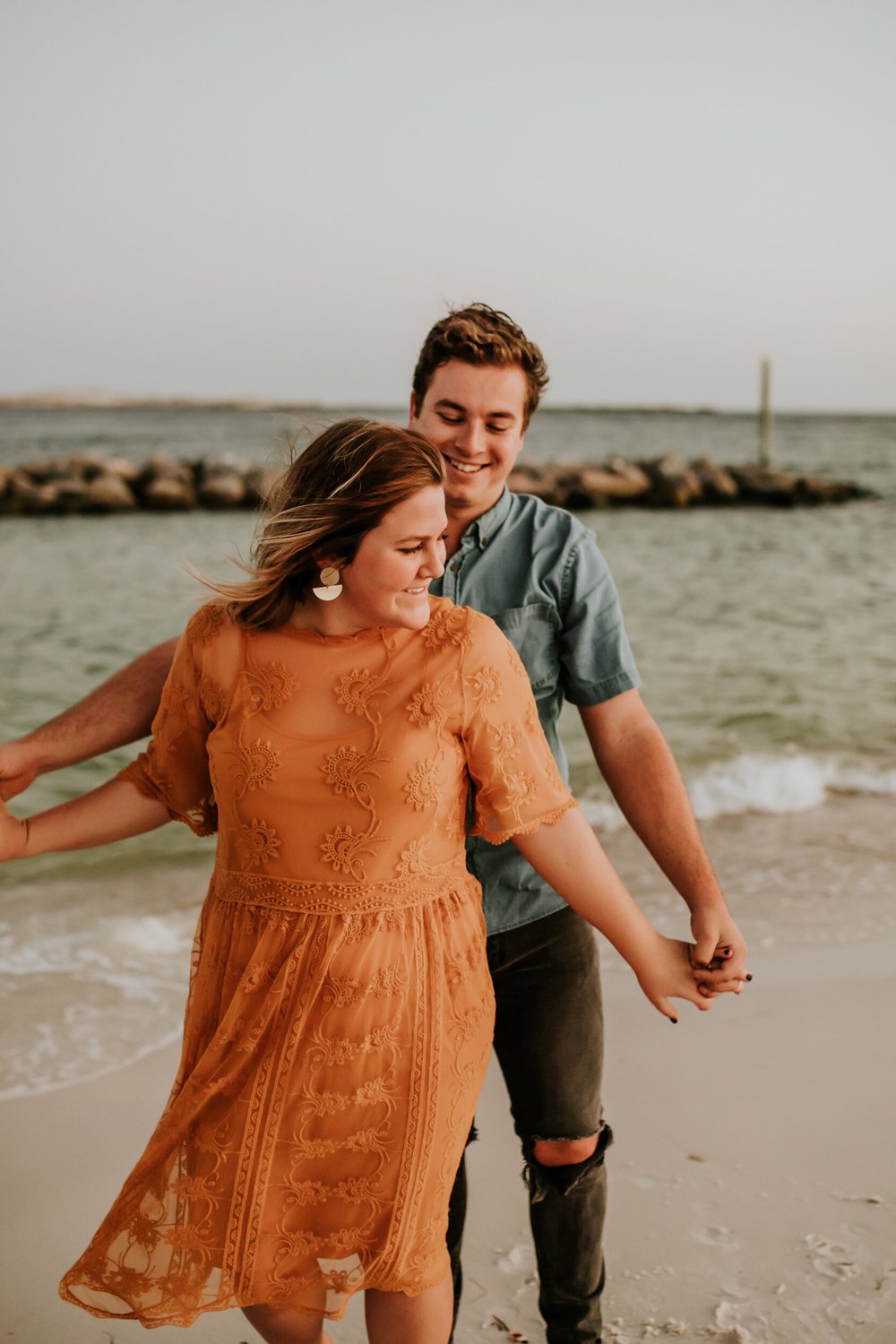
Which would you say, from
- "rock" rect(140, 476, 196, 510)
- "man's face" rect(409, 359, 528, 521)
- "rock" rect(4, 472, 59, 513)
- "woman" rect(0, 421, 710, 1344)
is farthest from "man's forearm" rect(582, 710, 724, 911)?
"rock" rect(140, 476, 196, 510)

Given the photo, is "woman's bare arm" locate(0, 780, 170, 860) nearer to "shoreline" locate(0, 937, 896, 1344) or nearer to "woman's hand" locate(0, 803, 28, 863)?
"woman's hand" locate(0, 803, 28, 863)

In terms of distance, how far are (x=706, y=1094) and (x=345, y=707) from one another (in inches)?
98.0

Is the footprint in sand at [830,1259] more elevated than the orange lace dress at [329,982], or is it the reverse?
the orange lace dress at [329,982]

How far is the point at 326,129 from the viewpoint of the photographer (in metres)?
15.6

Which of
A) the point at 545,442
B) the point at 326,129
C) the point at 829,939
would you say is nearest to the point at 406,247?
the point at 326,129

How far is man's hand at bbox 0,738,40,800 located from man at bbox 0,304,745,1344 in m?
0.06

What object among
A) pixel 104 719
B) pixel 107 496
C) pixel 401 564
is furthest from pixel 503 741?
pixel 107 496

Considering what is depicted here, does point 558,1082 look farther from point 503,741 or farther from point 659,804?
point 503,741

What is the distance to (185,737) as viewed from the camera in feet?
6.34

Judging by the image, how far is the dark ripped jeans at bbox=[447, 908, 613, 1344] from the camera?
2242 mm

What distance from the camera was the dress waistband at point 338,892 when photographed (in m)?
1.78

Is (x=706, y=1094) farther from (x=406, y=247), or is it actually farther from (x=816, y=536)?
(x=816, y=536)

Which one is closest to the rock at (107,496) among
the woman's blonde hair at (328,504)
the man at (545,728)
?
the man at (545,728)

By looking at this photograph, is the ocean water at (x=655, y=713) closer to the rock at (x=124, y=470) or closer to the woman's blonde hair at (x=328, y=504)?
the woman's blonde hair at (x=328, y=504)
